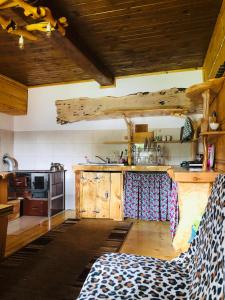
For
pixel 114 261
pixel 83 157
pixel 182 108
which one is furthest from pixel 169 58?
pixel 114 261

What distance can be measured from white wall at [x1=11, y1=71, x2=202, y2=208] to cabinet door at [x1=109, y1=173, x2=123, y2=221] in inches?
32.8

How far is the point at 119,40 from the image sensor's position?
336 cm

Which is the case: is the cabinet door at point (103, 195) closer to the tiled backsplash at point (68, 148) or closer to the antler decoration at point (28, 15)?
the tiled backsplash at point (68, 148)

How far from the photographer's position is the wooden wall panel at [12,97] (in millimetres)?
4645

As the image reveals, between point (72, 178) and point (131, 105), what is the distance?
74.5 inches

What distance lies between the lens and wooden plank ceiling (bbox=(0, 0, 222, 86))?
2.65 metres

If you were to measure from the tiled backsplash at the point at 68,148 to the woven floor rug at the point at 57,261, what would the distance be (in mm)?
1550

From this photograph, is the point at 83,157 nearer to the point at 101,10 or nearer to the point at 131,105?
the point at 131,105

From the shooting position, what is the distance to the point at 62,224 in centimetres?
390

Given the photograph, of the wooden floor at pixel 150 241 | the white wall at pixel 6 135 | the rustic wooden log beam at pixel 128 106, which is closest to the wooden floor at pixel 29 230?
the wooden floor at pixel 150 241

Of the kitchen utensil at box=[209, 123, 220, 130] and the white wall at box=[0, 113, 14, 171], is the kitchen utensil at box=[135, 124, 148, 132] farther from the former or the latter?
the white wall at box=[0, 113, 14, 171]

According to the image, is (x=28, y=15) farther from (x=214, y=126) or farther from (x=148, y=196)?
(x=148, y=196)

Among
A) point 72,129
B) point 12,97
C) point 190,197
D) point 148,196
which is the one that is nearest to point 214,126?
point 190,197

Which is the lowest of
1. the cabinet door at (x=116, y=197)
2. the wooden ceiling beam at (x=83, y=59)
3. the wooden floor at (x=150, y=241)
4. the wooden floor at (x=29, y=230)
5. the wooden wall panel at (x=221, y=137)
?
the wooden floor at (x=150, y=241)
